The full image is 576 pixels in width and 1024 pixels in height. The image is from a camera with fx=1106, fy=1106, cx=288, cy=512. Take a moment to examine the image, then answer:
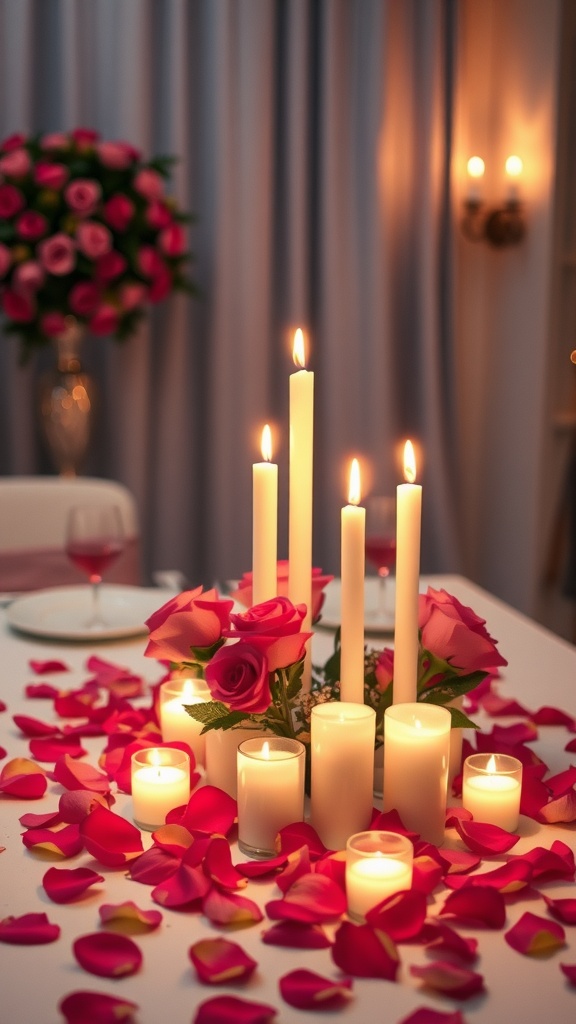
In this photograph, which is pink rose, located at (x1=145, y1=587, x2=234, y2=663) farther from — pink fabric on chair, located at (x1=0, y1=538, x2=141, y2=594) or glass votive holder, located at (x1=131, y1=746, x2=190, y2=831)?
pink fabric on chair, located at (x1=0, y1=538, x2=141, y2=594)

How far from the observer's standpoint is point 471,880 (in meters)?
0.77

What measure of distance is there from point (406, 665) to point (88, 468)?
2686 mm

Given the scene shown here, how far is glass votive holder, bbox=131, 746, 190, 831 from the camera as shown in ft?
2.83

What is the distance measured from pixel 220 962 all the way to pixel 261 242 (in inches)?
118

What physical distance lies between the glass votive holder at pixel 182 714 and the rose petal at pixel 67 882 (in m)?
0.22

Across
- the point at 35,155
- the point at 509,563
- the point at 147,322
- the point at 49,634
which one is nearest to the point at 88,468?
the point at 147,322

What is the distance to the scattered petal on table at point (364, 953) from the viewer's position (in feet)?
2.15

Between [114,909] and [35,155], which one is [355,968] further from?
[35,155]

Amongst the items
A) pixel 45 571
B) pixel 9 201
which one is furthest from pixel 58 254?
pixel 45 571

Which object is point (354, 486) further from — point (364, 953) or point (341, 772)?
point (364, 953)

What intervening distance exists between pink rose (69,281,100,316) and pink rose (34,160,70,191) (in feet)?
0.83

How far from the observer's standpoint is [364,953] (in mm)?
663

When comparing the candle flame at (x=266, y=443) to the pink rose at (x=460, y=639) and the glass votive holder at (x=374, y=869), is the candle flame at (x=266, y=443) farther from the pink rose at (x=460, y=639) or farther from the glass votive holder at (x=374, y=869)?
the glass votive holder at (x=374, y=869)

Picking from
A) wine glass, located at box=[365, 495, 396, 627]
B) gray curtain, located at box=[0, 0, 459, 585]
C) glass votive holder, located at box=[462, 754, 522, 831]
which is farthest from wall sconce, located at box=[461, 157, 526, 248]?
glass votive holder, located at box=[462, 754, 522, 831]
